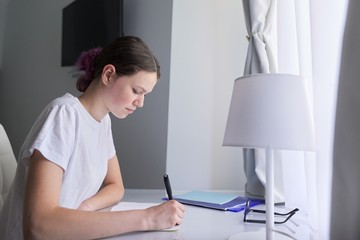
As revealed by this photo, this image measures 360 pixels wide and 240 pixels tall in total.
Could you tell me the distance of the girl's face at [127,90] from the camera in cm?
85

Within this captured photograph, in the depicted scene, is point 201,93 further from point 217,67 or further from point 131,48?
point 131,48

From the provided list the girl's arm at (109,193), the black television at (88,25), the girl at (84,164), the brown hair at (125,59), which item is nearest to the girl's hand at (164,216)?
the girl at (84,164)

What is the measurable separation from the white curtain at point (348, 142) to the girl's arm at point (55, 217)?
394 mm

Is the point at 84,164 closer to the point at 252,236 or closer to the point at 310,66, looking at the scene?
the point at 252,236

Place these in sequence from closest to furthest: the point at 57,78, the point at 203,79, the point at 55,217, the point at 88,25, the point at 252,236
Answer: the point at 55,217, the point at 252,236, the point at 203,79, the point at 88,25, the point at 57,78

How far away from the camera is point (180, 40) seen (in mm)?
1582

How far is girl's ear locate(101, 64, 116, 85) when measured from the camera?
0.84 meters

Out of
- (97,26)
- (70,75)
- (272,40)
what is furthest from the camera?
(70,75)

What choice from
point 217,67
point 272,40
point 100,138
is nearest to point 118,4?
point 217,67

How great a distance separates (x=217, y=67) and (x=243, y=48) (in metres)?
0.18

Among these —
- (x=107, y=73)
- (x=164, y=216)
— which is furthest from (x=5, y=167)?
(x=164, y=216)

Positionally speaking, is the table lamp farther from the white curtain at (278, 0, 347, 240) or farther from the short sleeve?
the short sleeve

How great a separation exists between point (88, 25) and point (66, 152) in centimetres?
155

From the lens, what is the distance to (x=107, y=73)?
84 cm
